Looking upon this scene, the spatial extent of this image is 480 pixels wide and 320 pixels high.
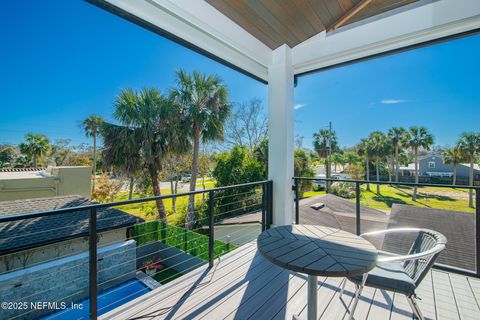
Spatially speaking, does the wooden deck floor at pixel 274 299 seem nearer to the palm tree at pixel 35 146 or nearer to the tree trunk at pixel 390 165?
the palm tree at pixel 35 146

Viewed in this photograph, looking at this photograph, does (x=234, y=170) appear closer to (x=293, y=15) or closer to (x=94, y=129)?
(x=94, y=129)

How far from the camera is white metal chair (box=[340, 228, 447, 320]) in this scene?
1.21 metres

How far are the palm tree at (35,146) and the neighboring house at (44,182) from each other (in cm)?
42

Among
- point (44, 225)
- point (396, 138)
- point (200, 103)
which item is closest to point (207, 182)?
point (200, 103)

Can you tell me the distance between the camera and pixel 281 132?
3104 mm

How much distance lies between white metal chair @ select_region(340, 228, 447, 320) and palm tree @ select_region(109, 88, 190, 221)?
28.3 ft

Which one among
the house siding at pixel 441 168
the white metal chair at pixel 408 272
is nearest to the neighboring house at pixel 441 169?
the house siding at pixel 441 168

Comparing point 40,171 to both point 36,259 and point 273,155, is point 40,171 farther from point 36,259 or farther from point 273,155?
point 273,155

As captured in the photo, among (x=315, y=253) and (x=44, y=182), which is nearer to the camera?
(x=315, y=253)

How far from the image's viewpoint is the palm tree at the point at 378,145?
17.1m

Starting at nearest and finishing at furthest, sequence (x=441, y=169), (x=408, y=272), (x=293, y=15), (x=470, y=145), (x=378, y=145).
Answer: (x=408, y=272)
(x=293, y=15)
(x=441, y=169)
(x=470, y=145)
(x=378, y=145)

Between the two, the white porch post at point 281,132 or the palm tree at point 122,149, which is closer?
the white porch post at point 281,132

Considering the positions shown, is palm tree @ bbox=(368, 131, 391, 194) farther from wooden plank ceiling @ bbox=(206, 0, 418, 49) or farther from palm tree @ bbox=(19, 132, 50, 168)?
palm tree @ bbox=(19, 132, 50, 168)

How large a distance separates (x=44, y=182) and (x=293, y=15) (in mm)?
8636
